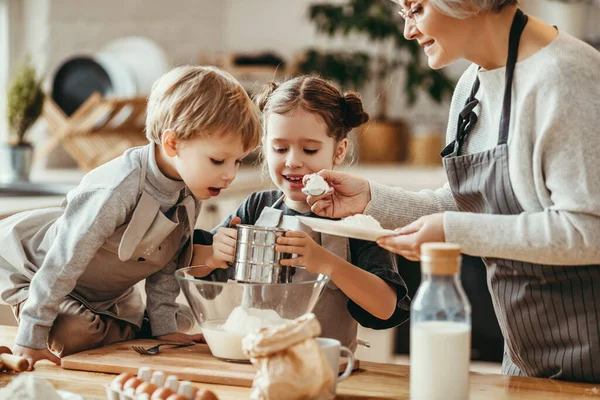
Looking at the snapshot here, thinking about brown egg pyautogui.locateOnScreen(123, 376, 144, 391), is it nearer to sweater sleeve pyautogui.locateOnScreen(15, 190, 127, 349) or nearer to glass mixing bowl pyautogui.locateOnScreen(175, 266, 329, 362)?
glass mixing bowl pyautogui.locateOnScreen(175, 266, 329, 362)

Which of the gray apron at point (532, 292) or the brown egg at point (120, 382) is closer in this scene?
the brown egg at point (120, 382)

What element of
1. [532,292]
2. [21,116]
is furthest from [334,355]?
[21,116]

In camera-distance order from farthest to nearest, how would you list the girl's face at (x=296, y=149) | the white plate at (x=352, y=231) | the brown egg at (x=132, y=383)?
the girl's face at (x=296, y=149) < the white plate at (x=352, y=231) < the brown egg at (x=132, y=383)

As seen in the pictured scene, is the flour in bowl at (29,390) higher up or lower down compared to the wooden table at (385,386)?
higher up

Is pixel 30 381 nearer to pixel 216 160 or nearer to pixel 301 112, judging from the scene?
pixel 216 160

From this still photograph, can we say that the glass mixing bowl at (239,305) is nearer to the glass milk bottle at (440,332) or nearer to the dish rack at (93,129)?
the glass milk bottle at (440,332)

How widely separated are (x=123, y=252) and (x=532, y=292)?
743mm

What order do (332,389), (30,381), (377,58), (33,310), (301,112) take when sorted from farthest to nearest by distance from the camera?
(377,58) < (301,112) < (33,310) < (332,389) < (30,381)

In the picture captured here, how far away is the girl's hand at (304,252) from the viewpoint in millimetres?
1485

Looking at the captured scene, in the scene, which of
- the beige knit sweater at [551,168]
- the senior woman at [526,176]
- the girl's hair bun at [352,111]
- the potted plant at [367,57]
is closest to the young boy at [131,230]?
the girl's hair bun at [352,111]

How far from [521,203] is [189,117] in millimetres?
651

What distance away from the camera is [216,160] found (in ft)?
5.41

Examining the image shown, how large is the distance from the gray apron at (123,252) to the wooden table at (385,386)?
240mm

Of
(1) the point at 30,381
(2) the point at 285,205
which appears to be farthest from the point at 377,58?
(1) the point at 30,381
